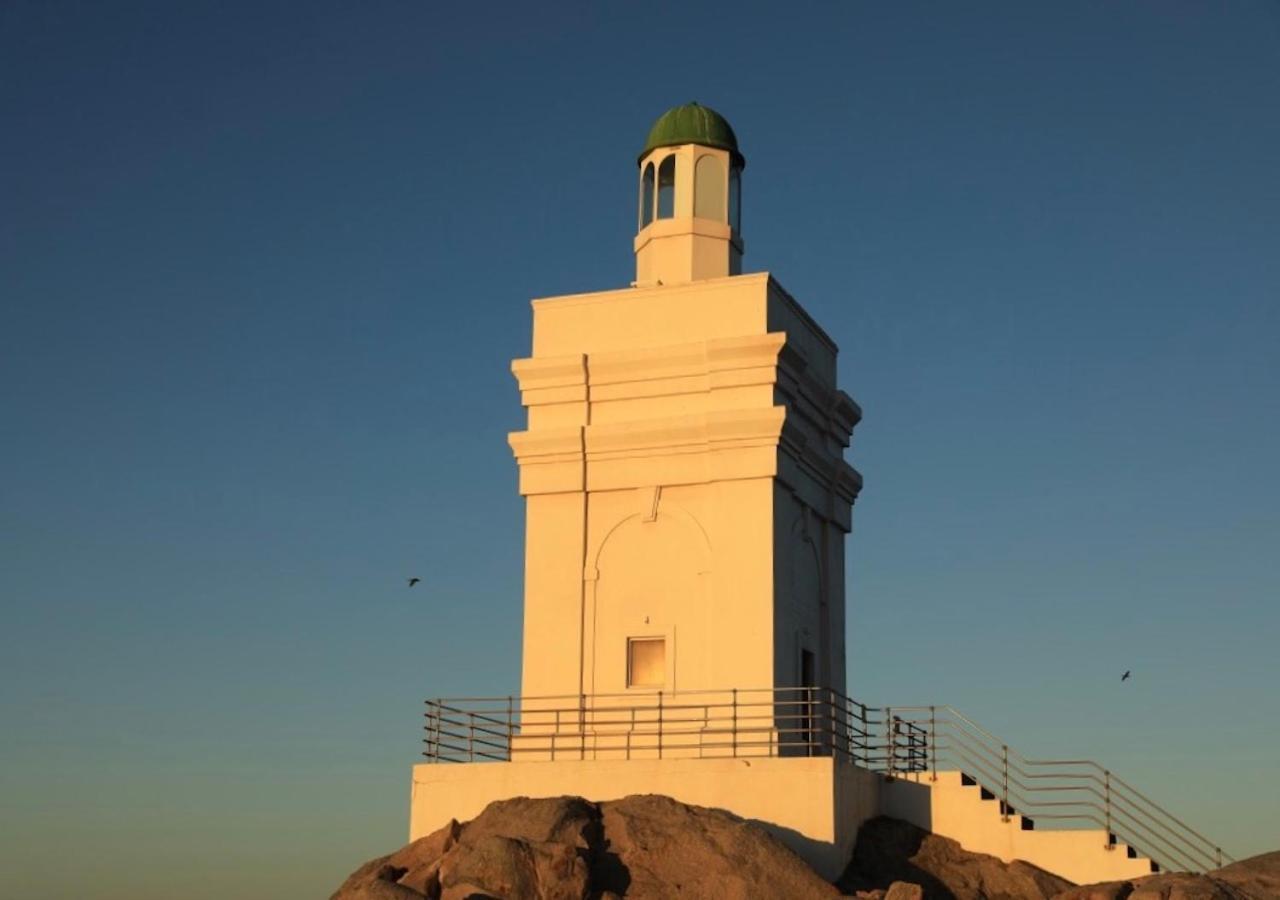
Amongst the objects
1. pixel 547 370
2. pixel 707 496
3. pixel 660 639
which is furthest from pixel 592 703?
pixel 547 370

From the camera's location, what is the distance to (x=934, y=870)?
→ 27.8 m

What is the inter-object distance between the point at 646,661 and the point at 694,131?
404 inches

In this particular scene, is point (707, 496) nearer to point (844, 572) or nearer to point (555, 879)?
point (844, 572)

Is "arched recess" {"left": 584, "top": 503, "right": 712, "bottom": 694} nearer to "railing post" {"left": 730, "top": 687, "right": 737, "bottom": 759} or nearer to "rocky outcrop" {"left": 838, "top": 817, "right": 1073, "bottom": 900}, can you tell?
"railing post" {"left": 730, "top": 687, "right": 737, "bottom": 759}

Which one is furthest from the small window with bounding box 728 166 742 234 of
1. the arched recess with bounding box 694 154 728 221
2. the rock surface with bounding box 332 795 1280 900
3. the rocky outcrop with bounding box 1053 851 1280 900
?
the rocky outcrop with bounding box 1053 851 1280 900

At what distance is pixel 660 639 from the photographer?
31.1 meters

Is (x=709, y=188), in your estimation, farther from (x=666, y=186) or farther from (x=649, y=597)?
(x=649, y=597)

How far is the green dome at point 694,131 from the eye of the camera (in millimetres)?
34125

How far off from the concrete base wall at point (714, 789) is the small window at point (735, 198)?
1096 cm

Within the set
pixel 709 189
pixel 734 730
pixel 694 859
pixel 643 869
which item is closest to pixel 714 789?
pixel 734 730

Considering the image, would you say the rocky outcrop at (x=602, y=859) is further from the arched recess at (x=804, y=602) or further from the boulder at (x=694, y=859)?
the arched recess at (x=804, y=602)

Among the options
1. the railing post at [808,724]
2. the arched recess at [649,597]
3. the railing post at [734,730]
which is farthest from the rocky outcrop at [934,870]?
the arched recess at [649,597]

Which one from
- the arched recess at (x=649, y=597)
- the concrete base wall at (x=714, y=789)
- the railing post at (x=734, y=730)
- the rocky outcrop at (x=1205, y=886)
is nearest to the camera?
the rocky outcrop at (x=1205, y=886)

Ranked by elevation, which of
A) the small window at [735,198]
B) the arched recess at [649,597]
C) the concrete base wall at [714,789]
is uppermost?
the small window at [735,198]
